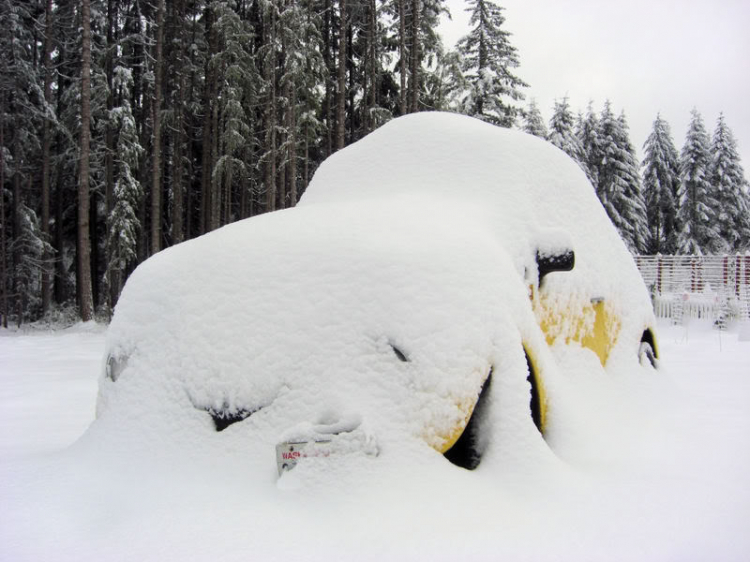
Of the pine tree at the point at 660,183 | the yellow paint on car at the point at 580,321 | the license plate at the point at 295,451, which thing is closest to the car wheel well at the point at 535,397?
the yellow paint on car at the point at 580,321

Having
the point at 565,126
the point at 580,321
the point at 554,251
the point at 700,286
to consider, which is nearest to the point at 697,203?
the point at 565,126

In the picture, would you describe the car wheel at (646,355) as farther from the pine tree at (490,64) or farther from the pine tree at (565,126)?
the pine tree at (565,126)

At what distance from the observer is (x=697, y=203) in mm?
33719

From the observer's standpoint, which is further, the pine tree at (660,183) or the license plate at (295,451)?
the pine tree at (660,183)

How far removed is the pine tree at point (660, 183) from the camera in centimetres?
3950

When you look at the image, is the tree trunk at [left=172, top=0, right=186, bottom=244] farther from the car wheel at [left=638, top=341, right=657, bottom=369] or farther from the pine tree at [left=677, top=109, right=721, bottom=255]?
the pine tree at [left=677, top=109, right=721, bottom=255]

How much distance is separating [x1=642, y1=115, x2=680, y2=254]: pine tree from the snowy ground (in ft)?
134

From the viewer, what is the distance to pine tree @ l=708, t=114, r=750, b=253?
34125mm

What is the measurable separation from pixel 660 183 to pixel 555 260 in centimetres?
4218

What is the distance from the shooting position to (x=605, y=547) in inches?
85.0

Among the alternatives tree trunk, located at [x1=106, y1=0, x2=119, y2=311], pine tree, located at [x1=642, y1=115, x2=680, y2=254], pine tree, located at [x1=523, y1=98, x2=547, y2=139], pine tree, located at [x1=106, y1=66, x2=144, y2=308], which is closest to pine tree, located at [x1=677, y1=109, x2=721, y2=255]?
pine tree, located at [x1=642, y1=115, x2=680, y2=254]

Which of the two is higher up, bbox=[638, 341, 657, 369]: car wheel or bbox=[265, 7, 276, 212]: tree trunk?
bbox=[265, 7, 276, 212]: tree trunk

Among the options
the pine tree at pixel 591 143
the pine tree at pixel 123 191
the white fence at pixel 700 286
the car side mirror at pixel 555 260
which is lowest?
the white fence at pixel 700 286

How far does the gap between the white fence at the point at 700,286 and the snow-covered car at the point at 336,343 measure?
48.5 ft
